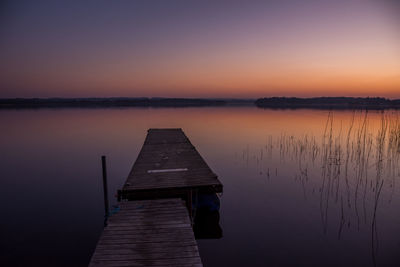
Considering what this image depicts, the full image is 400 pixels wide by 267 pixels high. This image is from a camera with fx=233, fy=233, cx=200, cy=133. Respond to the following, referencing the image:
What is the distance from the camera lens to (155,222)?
252 inches

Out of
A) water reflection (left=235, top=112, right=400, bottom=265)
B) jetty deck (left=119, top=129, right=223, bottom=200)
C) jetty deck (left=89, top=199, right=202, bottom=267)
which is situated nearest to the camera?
jetty deck (left=89, top=199, right=202, bottom=267)

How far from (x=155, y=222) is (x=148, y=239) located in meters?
0.80

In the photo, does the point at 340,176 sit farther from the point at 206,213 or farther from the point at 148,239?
the point at 148,239

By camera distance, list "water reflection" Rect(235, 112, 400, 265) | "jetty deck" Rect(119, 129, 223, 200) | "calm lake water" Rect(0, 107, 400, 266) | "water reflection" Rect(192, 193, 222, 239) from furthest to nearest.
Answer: "water reflection" Rect(235, 112, 400, 265), "water reflection" Rect(192, 193, 222, 239), "jetty deck" Rect(119, 129, 223, 200), "calm lake water" Rect(0, 107, 400, 266)

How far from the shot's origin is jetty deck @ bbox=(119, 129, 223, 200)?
8.73m

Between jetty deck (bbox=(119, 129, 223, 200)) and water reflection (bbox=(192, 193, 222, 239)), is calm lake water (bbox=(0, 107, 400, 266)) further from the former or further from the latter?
jetty deck (bbox=(119, 129, 223, 200))

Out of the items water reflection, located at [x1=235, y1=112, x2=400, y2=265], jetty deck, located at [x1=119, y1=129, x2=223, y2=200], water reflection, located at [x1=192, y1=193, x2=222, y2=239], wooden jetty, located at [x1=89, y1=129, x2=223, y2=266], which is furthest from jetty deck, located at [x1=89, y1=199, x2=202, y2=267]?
water reflection, located at [x1=235, y1=112, x2=400, y2=265]

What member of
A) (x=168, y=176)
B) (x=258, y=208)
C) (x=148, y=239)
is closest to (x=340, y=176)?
(x=258, y=208)

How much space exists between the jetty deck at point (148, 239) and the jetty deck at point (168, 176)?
4.53 ft

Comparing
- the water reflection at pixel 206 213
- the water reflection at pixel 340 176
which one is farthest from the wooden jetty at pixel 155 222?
the water reflection at pixel 340 176

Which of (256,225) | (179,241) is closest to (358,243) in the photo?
(256,225)

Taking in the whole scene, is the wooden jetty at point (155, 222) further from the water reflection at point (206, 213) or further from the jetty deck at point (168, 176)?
the water reflection at point (206, 213)

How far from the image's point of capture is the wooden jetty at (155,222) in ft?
16.4

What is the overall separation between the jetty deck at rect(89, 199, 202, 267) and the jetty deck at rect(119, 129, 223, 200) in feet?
4.53
